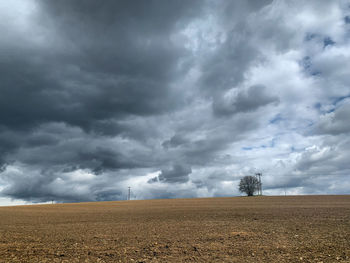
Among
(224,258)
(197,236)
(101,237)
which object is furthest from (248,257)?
(101,237)

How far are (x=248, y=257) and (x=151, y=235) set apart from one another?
8.07 metres

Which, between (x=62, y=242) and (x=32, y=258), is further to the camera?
(x=62, y=242)

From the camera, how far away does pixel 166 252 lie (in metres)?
13.8

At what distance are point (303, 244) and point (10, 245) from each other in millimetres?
17000

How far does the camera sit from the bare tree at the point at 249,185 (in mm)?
115312

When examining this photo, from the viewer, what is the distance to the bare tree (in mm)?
115312

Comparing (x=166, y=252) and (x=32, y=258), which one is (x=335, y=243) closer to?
(x=166, y=252)

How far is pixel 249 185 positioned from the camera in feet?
383

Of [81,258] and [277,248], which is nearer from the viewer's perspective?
[81,258]

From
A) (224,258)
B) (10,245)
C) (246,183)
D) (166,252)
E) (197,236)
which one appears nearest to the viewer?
(224,258)

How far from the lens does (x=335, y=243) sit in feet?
48.6

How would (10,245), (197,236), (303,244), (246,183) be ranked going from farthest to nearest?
(246,183), (197,236), (10,245), (303,244)

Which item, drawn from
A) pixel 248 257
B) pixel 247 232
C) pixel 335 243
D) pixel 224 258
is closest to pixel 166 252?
pixel 224 258

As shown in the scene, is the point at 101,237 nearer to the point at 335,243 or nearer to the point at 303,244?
the point at 303,244
